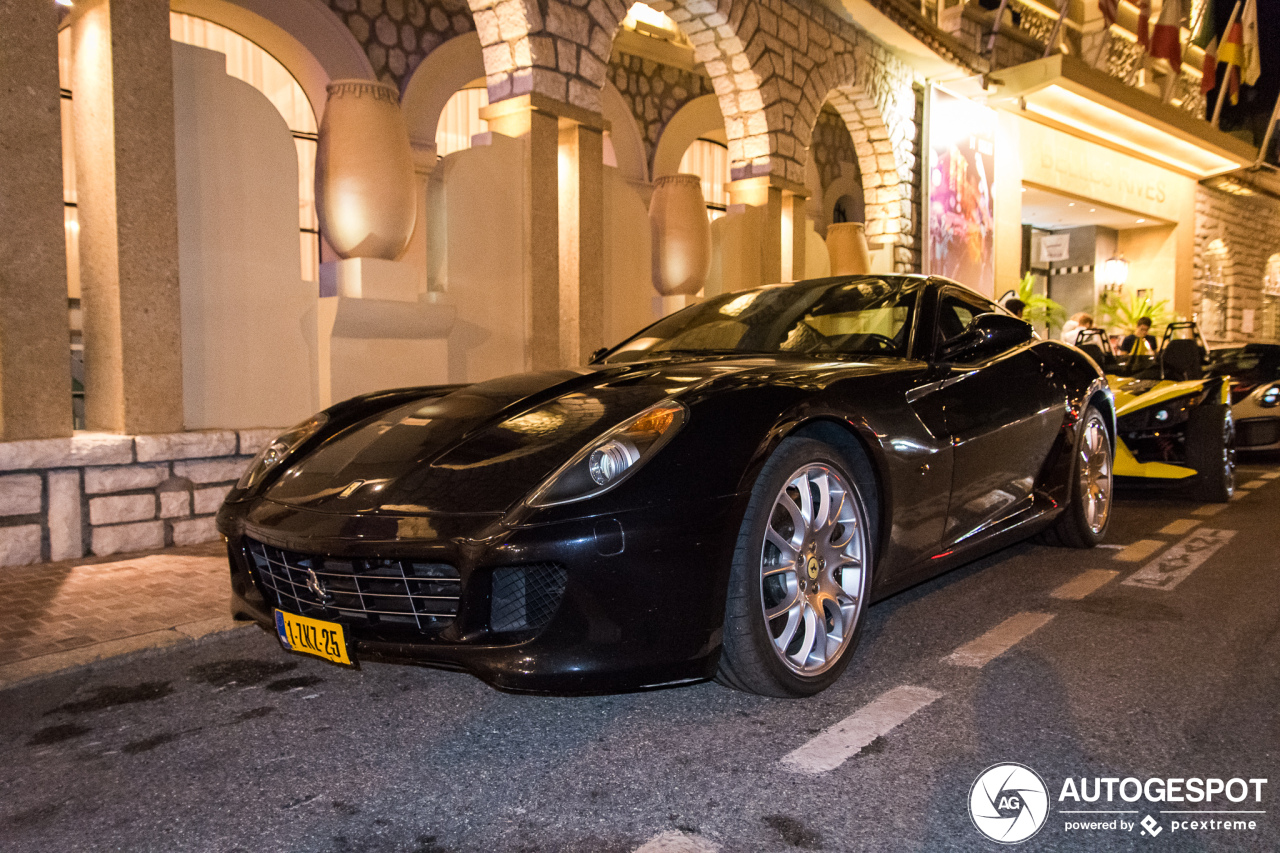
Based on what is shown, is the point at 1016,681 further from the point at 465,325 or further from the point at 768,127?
the point at 768,127

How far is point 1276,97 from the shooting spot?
22328 mm

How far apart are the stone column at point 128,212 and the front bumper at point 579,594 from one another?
3.31 meters

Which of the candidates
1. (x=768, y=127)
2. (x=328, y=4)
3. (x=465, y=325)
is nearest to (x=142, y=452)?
(x=465, y=325)

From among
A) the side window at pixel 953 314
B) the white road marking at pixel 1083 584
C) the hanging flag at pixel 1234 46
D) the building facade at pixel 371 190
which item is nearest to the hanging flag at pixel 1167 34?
the building facade at pixel 371 190

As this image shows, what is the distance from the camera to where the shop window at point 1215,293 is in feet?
78.2

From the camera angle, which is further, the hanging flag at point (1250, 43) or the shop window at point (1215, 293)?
the shop window at point (1215, 293)

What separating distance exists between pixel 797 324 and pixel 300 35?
25.4 ft

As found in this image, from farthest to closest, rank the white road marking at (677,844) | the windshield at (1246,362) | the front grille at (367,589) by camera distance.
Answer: the windshield at (1246,362) → the front grille at (367,589) → the white road marking at (677,844)

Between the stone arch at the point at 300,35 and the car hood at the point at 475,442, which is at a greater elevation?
the stone arch at the point at 300,35

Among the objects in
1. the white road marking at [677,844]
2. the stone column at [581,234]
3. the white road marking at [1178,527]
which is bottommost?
the white road marking at [1178,527]

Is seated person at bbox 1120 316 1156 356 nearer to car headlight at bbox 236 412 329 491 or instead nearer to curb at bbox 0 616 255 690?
car headlight at bbox 236 412 329 491

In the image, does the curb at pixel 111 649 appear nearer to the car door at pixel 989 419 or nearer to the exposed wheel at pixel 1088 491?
the car door at pixel 989 419

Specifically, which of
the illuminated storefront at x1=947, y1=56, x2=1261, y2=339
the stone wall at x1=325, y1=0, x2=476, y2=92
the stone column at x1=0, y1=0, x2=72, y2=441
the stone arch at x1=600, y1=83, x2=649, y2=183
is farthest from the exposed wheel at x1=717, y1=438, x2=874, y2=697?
the illuminated storefront at x1=947, y1=56, x2=1261, y2=339

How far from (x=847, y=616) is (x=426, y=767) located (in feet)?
4.13
